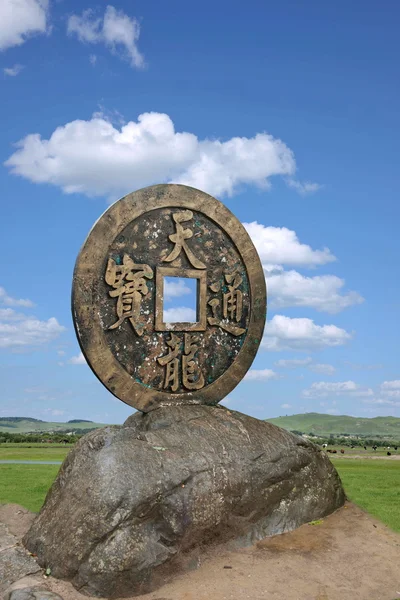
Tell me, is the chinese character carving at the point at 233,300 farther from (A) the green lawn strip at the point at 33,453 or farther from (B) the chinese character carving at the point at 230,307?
(A) the green lawn strip at the point at 33,453

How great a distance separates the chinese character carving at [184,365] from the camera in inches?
353

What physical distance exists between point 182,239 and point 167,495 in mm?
3840

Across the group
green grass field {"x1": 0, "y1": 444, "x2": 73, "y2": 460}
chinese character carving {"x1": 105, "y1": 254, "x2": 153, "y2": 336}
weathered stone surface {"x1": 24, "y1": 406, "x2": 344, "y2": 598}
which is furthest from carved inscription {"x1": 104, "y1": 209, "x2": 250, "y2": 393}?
green grass field {"x1": 0, "y1": 444, "x2": 73, "y2": 460}

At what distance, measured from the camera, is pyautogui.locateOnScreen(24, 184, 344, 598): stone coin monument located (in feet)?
22.9

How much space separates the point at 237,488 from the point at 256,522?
685 mm

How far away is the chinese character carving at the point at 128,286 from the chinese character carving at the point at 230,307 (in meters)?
1.19

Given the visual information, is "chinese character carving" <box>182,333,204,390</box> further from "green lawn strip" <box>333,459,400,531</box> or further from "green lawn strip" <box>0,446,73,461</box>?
"green lawn strip" <box>0,446,73,461</box>

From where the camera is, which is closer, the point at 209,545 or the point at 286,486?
the point at 209,545

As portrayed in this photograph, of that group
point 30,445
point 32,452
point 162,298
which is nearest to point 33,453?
point 32,452

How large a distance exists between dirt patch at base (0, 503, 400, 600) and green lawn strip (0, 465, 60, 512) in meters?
4.13

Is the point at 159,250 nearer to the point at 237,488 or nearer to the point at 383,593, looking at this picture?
the point at 237,488

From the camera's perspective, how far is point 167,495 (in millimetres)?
7285

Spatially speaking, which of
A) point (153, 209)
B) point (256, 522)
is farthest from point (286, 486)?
point (153, 209)

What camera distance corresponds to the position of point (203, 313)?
930cm
